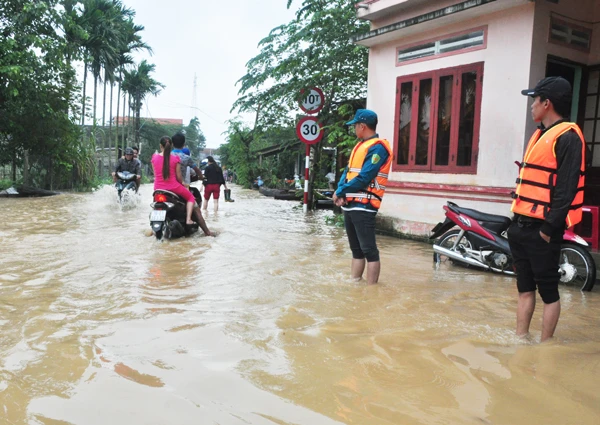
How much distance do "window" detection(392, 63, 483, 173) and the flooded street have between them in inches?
98.5

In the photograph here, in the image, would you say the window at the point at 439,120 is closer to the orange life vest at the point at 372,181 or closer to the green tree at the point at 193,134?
the orange life vest at the point at 372,181

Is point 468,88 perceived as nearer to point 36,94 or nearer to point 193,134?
point 36,94

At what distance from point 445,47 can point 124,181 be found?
835 centimetres

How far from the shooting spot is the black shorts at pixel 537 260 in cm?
326

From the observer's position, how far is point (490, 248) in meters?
5.89

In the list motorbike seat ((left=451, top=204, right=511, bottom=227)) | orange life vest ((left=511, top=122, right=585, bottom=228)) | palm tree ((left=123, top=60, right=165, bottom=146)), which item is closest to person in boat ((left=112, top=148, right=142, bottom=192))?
motorbike seat ((left=451, top=204, right=511, bottom=227))

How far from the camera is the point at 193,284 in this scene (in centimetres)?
487

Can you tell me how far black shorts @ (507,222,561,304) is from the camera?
3.26 meters

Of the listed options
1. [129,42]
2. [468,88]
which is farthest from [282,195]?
[129,42]

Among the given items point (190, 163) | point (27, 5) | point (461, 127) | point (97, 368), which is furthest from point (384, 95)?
point (27, 5)

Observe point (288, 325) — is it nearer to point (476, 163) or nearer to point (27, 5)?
point (476, 163)

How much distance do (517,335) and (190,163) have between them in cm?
693

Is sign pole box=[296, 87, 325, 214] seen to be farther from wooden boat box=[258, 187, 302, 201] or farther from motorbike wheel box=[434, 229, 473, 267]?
wooden boat box=[258, 187, 302, 201]

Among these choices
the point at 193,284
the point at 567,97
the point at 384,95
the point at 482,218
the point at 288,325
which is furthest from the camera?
the point at 384,95
